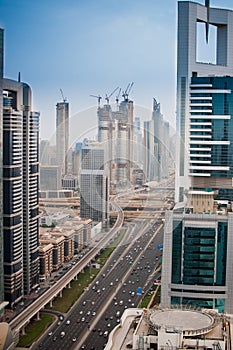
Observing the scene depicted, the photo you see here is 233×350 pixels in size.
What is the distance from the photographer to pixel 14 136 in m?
5.83

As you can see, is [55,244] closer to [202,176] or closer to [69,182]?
[202,176]

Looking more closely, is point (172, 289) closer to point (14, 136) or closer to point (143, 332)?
point (14, 136)

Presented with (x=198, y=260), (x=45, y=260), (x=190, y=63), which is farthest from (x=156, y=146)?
(x=45, y=260)

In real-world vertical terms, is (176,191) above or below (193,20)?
below

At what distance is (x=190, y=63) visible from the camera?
21.1 ft

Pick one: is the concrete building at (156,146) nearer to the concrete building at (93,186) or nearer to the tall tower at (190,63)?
the concrete building at (93,186)

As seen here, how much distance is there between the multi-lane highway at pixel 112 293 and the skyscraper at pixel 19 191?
797 mm

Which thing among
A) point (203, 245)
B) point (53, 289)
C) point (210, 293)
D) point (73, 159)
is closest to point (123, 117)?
point (73, 159)

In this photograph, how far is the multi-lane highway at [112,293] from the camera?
4578mm

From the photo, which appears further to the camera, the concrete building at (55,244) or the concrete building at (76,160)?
the concrete building at (55,244)

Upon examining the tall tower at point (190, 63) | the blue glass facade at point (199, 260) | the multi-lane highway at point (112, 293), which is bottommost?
the multi-lane highway at point (112, 293)

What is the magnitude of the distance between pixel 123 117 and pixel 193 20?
2.99 metres

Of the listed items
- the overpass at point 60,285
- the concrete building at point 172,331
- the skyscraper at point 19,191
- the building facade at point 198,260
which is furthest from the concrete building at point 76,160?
the skyscraper at point 19,191

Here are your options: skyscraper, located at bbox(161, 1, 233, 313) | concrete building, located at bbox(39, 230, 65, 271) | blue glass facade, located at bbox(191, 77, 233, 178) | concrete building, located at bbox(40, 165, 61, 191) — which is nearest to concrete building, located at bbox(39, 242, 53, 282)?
concrete building, located at bbox(39, 230, 65, 271)
